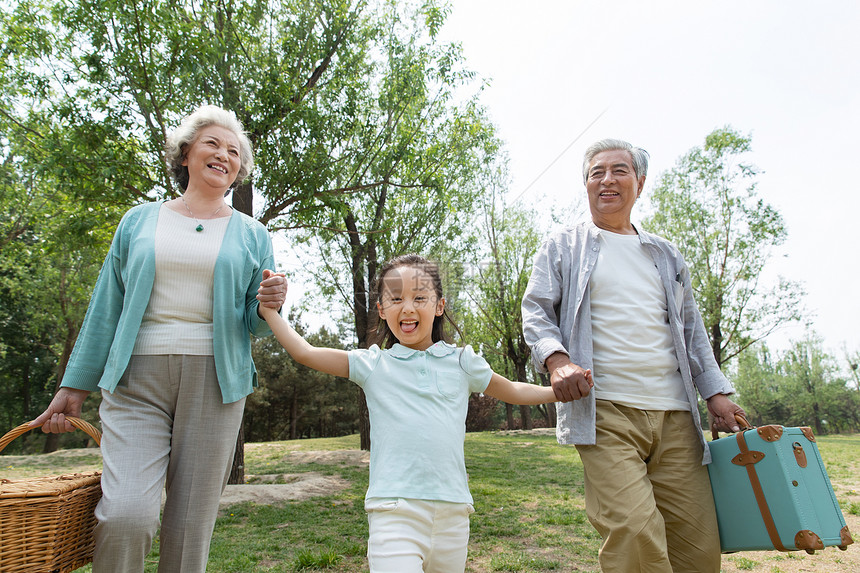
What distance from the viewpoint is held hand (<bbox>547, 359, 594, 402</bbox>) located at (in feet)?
7.72

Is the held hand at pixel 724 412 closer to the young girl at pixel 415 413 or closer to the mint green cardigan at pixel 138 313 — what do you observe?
the young girl at pixel 415 413

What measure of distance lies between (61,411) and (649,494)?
2586 millimetres

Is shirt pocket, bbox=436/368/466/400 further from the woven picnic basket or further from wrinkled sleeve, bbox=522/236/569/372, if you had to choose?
the woven picnic basket

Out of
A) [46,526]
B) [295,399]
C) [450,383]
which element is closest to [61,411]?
[46,526]

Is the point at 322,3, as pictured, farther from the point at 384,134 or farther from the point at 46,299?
the point at 46,299

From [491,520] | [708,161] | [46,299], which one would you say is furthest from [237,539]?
[708,161]

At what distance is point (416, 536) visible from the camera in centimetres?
204

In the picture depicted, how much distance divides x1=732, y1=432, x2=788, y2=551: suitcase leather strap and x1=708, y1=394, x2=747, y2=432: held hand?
0.22 meters

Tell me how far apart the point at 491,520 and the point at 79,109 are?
6656 mm

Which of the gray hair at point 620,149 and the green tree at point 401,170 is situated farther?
the green tree at point 401,170

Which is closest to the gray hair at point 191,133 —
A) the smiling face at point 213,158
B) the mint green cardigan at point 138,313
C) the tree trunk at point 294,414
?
the smiling face at point 213,158

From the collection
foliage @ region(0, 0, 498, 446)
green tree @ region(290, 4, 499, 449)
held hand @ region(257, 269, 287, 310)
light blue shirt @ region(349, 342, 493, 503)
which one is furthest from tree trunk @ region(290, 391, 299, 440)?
light blue shirt @ region(349, 342, 493, 503)

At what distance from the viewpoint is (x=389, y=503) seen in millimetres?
2051

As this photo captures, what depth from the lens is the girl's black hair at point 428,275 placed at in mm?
2652
